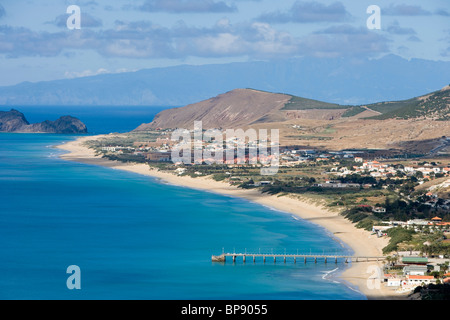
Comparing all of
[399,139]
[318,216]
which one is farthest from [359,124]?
[318,216]

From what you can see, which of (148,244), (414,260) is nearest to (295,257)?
(414,260)

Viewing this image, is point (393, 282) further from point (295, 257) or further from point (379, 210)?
point (379, 210)

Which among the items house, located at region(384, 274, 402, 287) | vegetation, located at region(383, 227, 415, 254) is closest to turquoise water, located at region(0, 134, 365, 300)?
house, located at region(384, 274, 402, 287)

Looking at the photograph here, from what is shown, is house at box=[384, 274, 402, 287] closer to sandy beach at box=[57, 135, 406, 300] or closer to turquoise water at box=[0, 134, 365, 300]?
sandy beach at box=[57, 135, 406, 300]

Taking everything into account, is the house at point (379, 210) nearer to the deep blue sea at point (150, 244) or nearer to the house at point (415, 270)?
the deep blue sea at point (150, 244)

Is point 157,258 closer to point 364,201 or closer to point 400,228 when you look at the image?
point 400,228

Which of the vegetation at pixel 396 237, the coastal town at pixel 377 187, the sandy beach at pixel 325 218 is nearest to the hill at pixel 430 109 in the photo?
the coastal town at pixel 377 187
